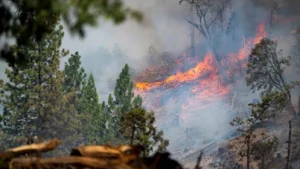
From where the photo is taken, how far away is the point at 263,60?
125 feet

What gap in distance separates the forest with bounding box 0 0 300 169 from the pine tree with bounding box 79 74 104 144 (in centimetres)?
12

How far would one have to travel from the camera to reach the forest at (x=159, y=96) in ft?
13.8

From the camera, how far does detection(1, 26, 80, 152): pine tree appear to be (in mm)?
35719

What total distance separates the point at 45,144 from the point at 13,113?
111 ft

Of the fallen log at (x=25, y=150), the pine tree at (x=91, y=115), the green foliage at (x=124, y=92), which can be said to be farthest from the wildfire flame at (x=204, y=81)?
the fallen log at (x=25, y=150)

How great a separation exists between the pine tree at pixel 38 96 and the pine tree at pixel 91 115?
355 centimetres

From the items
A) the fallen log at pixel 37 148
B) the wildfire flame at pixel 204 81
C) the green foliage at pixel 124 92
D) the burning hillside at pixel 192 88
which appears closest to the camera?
the fallen log at pixel 37 148

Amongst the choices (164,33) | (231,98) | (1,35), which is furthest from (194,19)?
(1,35)

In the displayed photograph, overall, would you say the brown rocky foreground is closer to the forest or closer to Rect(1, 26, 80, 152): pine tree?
the forest

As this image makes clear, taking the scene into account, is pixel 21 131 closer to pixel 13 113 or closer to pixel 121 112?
pixel 13 113

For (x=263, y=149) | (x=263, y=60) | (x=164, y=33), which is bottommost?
(x=263, y=149)

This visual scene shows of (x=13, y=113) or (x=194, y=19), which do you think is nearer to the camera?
(x=13, y=113)

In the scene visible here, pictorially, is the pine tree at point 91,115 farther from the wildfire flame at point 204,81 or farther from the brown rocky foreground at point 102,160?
the brown rocky foreground at point 102,160

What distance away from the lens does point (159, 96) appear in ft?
250
